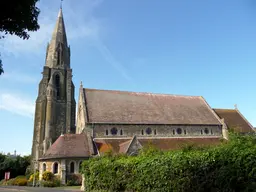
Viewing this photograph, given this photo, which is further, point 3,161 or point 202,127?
point 3,161

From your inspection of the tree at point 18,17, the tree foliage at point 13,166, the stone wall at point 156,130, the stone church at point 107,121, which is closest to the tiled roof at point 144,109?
the stone church at point 107,121

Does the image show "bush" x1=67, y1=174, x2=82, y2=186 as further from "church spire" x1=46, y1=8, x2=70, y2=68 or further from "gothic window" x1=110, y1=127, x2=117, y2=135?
"church spire" x1=46, y1=8, x2=70, y2=68

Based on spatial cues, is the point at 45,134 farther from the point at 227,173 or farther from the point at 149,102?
the point at 227,173

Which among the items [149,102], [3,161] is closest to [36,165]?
[3,161]

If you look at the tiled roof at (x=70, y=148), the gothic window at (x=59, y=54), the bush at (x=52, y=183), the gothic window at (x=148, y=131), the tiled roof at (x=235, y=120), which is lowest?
the bush at (x=52, y=183)

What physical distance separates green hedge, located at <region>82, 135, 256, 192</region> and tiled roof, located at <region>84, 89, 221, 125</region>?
17990 mm

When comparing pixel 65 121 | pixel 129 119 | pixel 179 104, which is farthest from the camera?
pixel 65 121

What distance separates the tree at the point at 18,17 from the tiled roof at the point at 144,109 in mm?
24694

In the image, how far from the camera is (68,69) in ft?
155

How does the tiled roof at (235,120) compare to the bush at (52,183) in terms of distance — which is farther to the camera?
the tiled roof at (235,120)

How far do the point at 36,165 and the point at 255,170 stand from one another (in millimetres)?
34408

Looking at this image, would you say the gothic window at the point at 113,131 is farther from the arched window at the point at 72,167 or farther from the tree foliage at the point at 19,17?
the tree foliage at the point at 19,17

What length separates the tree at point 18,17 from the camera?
7.27 metres

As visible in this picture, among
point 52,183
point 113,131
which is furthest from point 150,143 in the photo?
point 52,183
